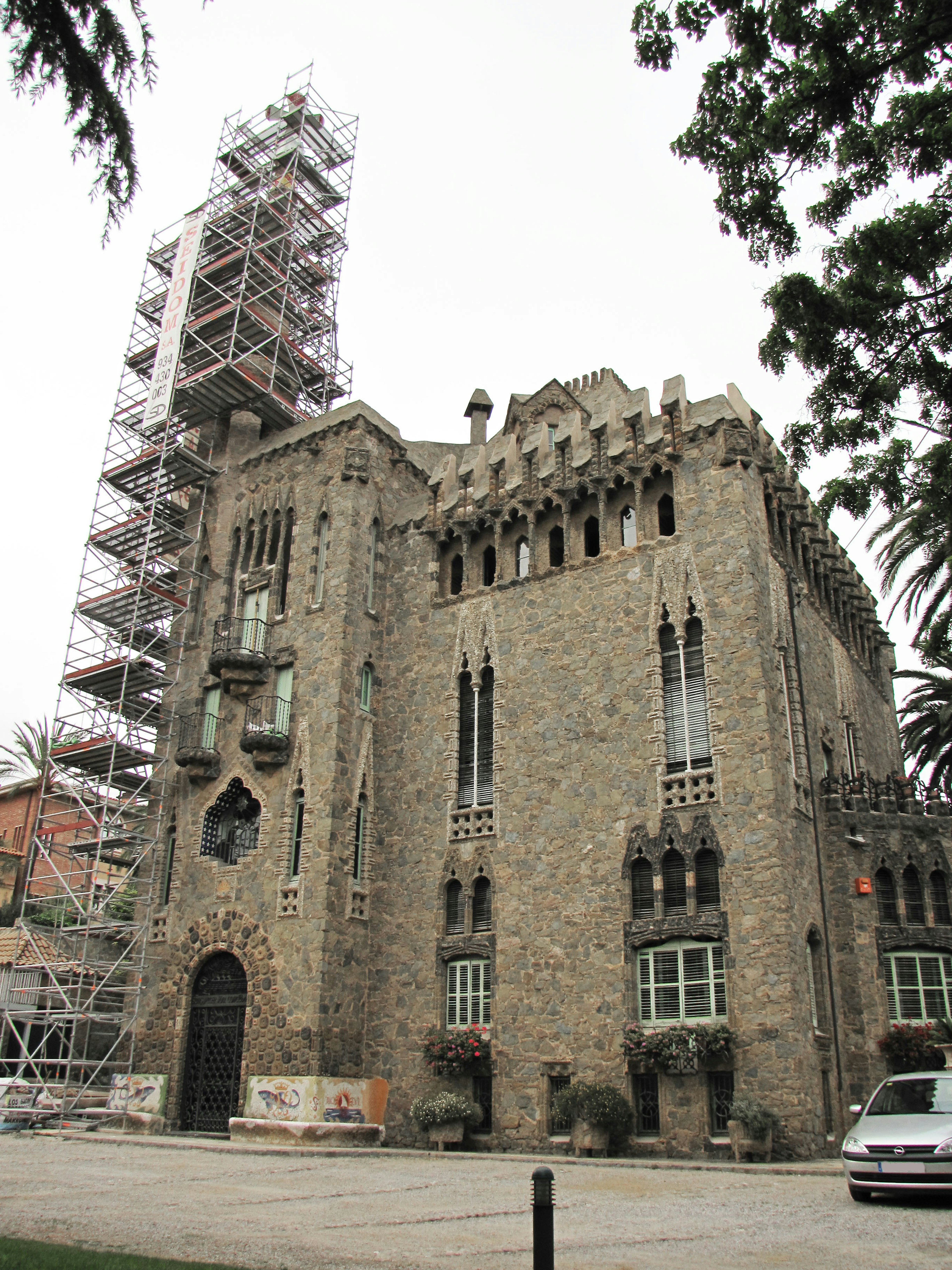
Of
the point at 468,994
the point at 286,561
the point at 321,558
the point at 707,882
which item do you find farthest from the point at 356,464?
the point at 707,882

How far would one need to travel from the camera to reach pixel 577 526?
26.3 meters

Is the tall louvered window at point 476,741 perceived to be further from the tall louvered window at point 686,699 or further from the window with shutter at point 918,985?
the window with shutter at point 918,985

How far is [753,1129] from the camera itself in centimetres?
1870

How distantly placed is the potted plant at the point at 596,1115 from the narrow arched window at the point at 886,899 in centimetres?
707

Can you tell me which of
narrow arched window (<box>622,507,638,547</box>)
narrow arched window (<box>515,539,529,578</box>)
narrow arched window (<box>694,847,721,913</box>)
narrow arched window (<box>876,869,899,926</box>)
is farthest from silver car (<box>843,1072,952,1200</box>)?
narrow arched window (<box>515,539,529,578</box>)

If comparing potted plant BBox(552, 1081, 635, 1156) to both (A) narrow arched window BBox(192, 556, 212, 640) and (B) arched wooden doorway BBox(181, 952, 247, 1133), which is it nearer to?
(B) arched wooden doorway BBox(181, 952, 247, 1133)

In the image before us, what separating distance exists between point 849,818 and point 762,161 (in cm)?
1568

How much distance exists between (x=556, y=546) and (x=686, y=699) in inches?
230

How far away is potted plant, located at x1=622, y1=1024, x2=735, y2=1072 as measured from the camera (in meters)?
19.8

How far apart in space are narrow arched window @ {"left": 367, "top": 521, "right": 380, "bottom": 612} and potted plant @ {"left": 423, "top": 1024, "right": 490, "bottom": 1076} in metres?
11.0

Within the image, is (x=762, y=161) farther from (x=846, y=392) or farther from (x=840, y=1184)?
(x=840, y=1184)

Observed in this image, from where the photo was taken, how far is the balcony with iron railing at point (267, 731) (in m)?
26.3

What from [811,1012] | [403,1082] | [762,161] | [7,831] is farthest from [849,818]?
[7,831]

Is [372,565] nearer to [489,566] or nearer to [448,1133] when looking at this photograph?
[489,566]
